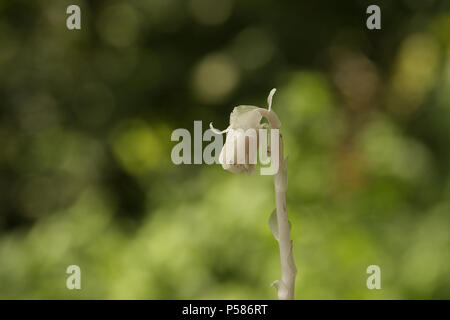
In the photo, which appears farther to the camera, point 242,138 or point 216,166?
point 216,166

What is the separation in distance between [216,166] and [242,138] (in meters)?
1.35

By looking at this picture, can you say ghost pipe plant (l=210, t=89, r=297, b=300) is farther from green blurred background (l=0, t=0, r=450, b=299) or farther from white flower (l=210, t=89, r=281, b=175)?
green blurred background (l=0, t=0, r=450, b=299)

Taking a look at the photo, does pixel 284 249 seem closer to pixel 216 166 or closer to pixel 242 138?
pixel 242 138

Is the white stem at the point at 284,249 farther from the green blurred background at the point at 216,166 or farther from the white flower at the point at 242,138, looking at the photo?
the green blurred background at the point at 216,166

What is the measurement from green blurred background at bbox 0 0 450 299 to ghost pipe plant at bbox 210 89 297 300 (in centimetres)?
91

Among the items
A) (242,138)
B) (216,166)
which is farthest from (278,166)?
(216,166)

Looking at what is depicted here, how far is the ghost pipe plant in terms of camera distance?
0.38m

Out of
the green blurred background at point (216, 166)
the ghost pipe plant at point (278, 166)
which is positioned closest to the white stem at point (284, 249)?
the ghost pipe plant at point (278, 166)

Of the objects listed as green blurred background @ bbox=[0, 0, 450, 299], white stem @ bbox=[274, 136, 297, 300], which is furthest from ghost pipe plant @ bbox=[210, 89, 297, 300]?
green blurred background @ bbox=[0, 0, 450, 299]

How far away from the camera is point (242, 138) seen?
1.56 feet

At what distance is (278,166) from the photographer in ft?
1.38

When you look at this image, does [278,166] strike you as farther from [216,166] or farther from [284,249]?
[216,166]

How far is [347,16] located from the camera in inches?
85.7

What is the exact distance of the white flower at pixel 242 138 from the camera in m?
0.47
